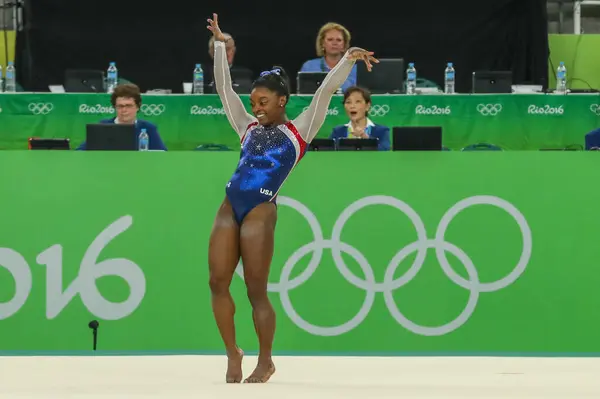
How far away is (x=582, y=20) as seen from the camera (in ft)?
47.3

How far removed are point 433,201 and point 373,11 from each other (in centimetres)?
765

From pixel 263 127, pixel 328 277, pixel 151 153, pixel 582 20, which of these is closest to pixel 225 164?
pixel 151 153

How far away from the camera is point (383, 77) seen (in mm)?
10133

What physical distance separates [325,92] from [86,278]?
2.48 metres

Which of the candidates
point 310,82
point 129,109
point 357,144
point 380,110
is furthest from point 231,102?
point 380,110

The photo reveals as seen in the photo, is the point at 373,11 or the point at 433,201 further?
the point at 373,11

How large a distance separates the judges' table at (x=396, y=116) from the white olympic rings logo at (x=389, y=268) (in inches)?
133

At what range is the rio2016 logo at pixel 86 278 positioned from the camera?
21.4ft

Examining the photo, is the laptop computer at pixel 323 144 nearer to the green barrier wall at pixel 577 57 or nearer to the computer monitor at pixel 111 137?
the computer monitor at pixel 111 137

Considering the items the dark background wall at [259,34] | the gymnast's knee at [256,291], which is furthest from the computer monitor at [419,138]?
the dark background wall at [259,34]

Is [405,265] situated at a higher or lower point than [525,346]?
higher
